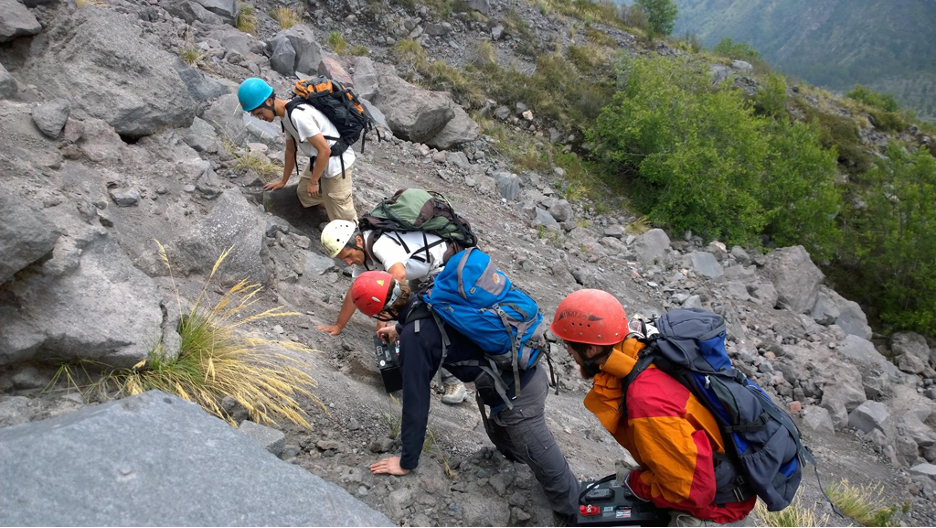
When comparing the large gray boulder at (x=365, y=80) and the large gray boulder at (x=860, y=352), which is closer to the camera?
the large gray boulder at (x=860, y=352)

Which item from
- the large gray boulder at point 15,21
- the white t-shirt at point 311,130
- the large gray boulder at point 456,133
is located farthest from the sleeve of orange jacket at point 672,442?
the large gray boulder at point 456,133

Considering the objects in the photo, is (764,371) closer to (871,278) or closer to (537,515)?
(537,515)

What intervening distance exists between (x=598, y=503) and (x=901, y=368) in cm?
1080

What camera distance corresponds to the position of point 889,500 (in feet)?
19.8

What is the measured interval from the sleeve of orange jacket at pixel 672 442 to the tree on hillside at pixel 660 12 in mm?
27887

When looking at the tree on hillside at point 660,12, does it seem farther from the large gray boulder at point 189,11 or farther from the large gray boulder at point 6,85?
the large gray boulder at point 6,85

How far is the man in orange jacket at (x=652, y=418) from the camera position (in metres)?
2.62

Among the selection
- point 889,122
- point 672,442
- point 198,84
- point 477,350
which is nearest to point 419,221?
point 477,350

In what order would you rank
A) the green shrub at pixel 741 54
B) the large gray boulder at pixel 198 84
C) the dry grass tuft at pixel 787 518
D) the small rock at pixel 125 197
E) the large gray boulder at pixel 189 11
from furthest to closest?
the green shrub at pixel 741 54, the large gray boulder at pixel 189 11, the large gray boulder at pixel 198 84, the small rock at pixel 125 197, the dry grass tuft at pixel 787 518

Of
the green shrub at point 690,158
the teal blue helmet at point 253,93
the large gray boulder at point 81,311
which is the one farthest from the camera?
the green shrub at point 690,158

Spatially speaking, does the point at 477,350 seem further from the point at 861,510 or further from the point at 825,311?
the point at 825,311

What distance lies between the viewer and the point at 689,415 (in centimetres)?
270

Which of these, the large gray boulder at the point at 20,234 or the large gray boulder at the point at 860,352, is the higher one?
the large gray boulder at the point at 20,234

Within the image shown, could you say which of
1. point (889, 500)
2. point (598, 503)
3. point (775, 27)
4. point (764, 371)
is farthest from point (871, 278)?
point (775, 27)
